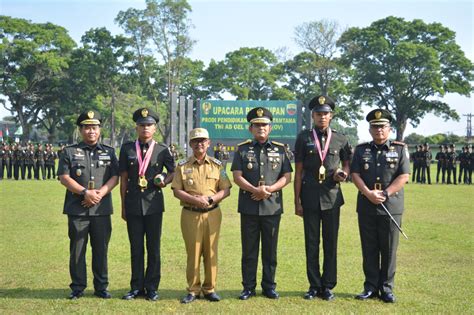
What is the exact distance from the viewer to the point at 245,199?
5.37 m

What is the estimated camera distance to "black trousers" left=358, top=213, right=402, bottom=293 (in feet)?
17.0

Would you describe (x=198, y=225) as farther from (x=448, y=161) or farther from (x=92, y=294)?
(x=448, y=161)

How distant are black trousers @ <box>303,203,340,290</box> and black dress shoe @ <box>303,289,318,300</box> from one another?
37mm

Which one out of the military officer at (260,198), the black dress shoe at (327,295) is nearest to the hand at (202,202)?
the military officer at (260,198)

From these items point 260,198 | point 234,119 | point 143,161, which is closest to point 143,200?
point 143,161

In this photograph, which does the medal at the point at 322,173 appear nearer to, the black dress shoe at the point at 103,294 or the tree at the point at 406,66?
the black dress shoe at the point at 103,294

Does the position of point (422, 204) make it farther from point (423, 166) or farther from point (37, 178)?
point (37, 178)

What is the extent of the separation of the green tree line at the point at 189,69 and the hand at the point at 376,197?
41996 mm

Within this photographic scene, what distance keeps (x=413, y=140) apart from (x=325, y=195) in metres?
53.5

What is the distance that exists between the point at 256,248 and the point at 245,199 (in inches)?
21.2

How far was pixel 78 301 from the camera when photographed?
5.11 m

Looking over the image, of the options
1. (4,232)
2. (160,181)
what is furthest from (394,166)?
(4,232)

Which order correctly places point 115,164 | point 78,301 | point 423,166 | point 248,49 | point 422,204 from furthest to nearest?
point 248,49
point 423,166
point 422,204
point 115,164
point 78,301

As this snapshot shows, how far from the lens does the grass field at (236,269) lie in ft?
16.3
